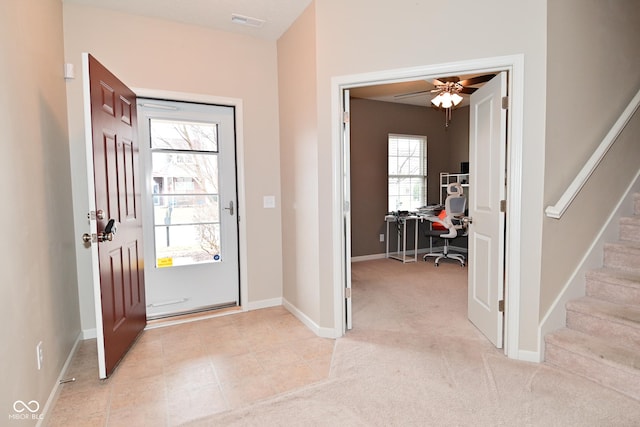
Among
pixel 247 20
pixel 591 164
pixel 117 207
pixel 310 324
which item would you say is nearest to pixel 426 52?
pixel 591 164

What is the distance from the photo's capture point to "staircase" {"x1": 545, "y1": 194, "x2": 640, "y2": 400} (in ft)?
6.86

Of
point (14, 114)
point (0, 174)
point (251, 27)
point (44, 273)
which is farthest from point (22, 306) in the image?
point (251, 27)

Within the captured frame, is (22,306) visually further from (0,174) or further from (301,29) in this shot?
(301,29)

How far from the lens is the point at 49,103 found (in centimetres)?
237

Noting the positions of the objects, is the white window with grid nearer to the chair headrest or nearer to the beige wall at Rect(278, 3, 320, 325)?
the chair headrest

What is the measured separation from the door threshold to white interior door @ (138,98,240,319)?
6 centimetres

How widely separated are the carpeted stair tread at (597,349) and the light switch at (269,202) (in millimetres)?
2577

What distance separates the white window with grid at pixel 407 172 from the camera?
628 centimetres

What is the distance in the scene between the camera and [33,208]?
6.46ft

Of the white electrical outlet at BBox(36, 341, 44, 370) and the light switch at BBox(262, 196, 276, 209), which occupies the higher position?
the light switch at BBox(262, 196, 276, 209)

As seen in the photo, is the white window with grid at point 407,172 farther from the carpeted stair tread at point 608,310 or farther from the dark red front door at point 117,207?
the dark red front door at point 117,207

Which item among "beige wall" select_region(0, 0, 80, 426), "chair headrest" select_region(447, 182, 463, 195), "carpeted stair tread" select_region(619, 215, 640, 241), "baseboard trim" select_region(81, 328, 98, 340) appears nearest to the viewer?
"beige wall" select_region(0, 0, 80, 426)

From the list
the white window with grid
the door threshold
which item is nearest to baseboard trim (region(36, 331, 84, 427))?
the door threshold

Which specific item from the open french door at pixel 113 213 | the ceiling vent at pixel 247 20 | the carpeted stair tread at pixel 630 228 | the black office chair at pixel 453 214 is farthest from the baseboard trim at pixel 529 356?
the ceiling vent at pixel 247 20
